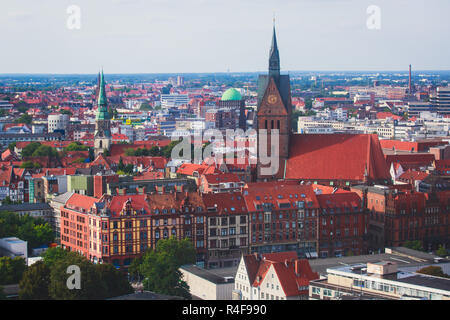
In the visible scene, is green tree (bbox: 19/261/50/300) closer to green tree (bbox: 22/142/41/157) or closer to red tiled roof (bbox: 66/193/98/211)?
red tiled roof (bbox: 66/193/98/211)

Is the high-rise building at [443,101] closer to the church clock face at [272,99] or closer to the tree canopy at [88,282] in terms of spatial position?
the church clock face at [272,99]

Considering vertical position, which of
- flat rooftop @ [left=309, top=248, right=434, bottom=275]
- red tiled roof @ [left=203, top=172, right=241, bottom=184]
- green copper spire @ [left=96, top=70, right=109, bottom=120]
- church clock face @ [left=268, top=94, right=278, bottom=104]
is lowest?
flat rooftop @ [left=309, top=248, right=434, bottom=275]

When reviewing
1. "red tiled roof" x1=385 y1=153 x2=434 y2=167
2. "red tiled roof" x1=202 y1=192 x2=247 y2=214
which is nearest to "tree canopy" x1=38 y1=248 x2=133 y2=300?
"red tiled roof" x1=202 y1=192 x2=247 y2=214

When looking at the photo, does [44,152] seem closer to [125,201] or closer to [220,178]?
[220,178]

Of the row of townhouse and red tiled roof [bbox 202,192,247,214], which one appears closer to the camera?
the row of townhouse

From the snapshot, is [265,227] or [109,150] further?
[109,150]

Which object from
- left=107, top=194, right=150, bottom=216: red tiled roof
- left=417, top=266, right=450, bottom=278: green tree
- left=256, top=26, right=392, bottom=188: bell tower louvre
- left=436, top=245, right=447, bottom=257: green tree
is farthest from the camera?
left=256, top=26, right=392, bottom=188: bell tower louvre
